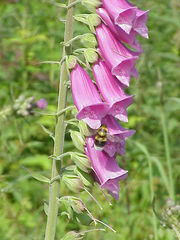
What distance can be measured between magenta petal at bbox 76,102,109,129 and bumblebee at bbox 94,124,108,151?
3 cm

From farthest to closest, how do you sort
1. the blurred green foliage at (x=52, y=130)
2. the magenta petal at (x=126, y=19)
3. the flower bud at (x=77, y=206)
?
the blurred green foliage at (x=52, y=130)
the flower bud at (x=77, y=206)
the magenta petal at (x=126, y=19)

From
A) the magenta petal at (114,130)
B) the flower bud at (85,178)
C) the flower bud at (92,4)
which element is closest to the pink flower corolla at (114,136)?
the magenta petal at (114,130)

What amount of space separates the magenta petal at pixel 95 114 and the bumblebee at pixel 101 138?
0.03 metres

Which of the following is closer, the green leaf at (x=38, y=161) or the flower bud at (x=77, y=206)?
the flower bud at (x=77, y=206)

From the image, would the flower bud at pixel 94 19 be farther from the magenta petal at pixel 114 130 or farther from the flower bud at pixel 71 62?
the magenta petal at pixel 114 130

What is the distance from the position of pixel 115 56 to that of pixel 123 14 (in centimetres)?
14

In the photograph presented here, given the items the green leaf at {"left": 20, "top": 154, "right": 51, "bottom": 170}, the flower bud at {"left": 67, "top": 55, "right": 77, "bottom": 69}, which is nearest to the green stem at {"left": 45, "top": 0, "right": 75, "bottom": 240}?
the flower bud at {"left": 67, "top": 55, "right": 77, "bottom": 69}

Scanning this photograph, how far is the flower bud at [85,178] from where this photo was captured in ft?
4.89

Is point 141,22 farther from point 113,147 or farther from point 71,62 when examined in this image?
point 113,147

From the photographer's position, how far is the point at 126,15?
4.54ft

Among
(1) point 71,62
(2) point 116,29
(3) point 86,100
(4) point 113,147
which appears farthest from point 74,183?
(2) point 116,29

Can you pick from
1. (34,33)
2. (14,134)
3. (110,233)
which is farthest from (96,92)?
(34,33)

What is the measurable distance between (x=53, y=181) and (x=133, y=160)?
234cm

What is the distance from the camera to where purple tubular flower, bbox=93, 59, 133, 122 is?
140 cm
